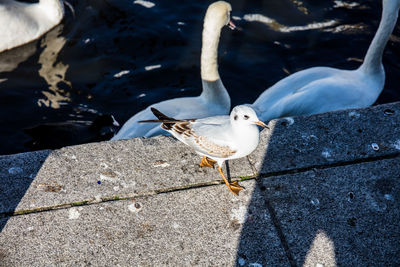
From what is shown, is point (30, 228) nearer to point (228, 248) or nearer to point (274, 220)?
point (228, 248)

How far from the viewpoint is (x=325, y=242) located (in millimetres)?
2818

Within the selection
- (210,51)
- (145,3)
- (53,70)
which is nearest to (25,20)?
(53,70)

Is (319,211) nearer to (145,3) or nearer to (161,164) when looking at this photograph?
(161,164)

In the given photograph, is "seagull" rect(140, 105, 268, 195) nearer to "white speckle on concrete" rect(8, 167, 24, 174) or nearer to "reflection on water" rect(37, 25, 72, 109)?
"white speckle on concrete" rect(8, 167, 24, 174)

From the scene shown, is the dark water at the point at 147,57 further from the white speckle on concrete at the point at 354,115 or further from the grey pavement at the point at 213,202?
the white speckle on concrete at the point at 354,115

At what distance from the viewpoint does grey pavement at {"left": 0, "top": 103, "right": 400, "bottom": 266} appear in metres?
2.78

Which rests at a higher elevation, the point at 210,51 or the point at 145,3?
the point at 210,51

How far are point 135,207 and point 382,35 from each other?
3.71 metres

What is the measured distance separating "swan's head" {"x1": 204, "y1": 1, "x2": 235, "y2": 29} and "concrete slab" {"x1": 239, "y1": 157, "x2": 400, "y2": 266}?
192 cm

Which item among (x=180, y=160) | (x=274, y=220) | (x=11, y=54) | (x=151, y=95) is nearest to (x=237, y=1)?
(x=151, y=95)

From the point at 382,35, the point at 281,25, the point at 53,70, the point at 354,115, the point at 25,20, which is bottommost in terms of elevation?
the point at 53,70

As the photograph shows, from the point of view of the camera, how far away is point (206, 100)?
4750mm

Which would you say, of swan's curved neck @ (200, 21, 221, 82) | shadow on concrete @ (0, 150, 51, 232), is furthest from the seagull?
swan's curved neck @ (200, 21, 221, 82)

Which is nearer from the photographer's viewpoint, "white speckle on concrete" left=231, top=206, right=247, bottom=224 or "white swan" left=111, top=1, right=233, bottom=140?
"white speckle on concrete" left=231, top=206, right=247, bottom=224
